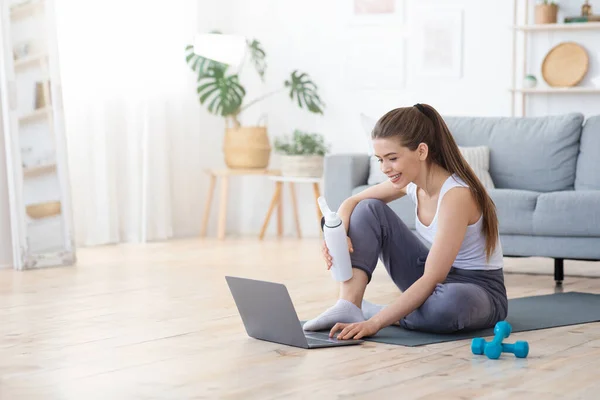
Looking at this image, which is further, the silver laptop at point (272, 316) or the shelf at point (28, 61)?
the shelf at point (28, 61)

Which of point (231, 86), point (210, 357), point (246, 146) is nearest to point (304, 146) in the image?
point (246, 146)

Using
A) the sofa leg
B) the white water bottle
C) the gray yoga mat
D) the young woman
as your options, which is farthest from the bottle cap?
the sofa leg

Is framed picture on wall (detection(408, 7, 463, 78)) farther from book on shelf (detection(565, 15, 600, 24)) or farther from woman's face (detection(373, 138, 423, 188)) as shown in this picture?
woman's face (detection(373, 138, 423, 188))

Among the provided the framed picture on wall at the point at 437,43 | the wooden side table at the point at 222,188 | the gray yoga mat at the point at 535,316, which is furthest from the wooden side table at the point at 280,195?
the gray yoga mat at the point at 535,316

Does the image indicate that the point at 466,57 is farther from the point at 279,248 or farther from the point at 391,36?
the point at 279,248

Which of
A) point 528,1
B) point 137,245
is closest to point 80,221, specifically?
point 137,245

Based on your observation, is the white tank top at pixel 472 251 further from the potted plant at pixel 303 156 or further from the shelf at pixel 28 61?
the potted plant at pixel 303 156

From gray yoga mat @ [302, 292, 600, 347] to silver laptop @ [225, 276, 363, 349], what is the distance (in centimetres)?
17

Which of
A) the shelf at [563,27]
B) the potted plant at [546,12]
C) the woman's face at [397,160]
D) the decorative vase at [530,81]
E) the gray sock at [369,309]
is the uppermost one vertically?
the potted plant at [546,12]

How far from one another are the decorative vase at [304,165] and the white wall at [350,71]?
14.0 inches

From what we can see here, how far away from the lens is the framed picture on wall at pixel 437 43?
6.23 meters

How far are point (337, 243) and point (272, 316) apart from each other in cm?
28

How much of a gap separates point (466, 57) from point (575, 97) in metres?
0.73

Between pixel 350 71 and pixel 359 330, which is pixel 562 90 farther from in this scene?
pixel 359 330
